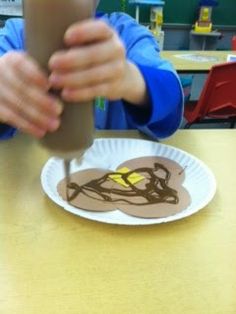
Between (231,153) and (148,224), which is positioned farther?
(231,153)

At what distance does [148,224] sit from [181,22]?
10.3 feet

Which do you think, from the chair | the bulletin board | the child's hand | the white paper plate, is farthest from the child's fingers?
the bulletin board

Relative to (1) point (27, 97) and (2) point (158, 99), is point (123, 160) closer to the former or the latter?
(2) point (158, 99)

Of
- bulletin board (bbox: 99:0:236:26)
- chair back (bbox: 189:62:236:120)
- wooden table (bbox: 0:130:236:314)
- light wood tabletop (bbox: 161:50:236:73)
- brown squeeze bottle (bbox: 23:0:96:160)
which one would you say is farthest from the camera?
bulletin board (bbox: 99:0:236:26)

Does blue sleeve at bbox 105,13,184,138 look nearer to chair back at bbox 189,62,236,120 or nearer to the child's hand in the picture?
the child's hand

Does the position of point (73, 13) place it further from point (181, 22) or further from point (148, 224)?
point (181, 22)

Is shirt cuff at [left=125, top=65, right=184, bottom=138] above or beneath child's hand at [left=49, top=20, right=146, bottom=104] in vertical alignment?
beneath

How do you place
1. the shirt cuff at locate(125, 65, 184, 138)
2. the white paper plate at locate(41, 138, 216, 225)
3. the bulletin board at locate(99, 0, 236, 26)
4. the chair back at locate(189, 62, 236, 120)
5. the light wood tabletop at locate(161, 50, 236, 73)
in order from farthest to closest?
the bulletin board at locate(99, 0, 236, 26) < the light wood tabletop at locate(161, 50, 236, 73) < the chair back at locate(189, 62, 236, 120) < the shirt cuff at locate(125, 65, 184, 138) < the white paper plate at locate(41, 138, 216, 225)

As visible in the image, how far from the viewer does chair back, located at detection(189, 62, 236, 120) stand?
199 centimetres

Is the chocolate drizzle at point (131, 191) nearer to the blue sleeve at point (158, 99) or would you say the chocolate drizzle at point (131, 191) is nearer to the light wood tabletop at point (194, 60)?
the blue sleeve at point (158, 99)

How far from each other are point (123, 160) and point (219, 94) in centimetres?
146

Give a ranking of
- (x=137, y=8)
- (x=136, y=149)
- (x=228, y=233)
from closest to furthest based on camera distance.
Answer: (x=228, y=233)
(x=136, y=149)
(x=137, y=8)

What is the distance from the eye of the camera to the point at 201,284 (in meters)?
0.48

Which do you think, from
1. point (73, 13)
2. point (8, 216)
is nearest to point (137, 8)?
point (8, 216)
